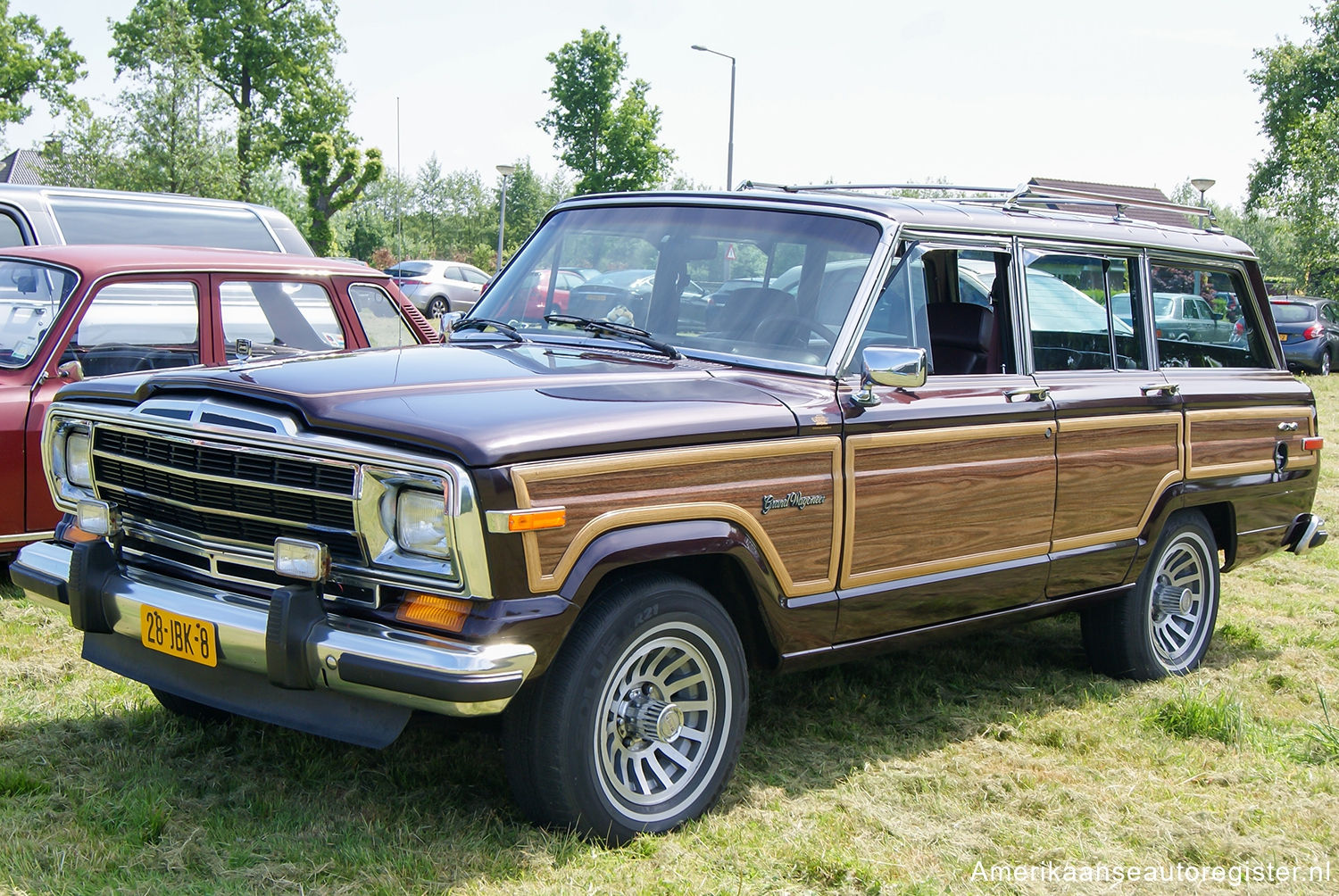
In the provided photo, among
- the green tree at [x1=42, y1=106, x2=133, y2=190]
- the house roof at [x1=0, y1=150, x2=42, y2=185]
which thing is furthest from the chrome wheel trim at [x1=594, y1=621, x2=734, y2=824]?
the house roof at [x1=0, y1=150, x2=42, y2=185]

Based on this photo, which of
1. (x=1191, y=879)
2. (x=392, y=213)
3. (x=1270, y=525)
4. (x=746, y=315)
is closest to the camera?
(x=1191, y=879)

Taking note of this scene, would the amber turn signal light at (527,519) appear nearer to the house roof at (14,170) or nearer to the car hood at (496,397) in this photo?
the car hood at (496,397)

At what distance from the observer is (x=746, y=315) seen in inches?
173

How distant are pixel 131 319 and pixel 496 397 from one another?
3.86m

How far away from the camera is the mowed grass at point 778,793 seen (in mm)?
3367

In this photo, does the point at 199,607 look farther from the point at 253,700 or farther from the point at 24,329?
the point at 24,329

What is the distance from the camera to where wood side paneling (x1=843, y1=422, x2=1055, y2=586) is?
4.07m

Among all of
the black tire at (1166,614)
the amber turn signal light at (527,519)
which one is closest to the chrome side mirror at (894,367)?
the amber turn signal light at (527,519)

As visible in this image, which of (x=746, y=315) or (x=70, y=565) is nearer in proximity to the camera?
(x=70, y=565)

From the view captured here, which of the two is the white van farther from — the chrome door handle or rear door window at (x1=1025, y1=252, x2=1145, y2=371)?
the chrome door handle

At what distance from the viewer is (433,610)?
125 inches

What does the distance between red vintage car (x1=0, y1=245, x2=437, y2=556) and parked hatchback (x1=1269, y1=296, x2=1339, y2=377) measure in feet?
70.3

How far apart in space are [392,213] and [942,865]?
72.4m

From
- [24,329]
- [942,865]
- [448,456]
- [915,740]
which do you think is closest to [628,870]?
[942,865]
